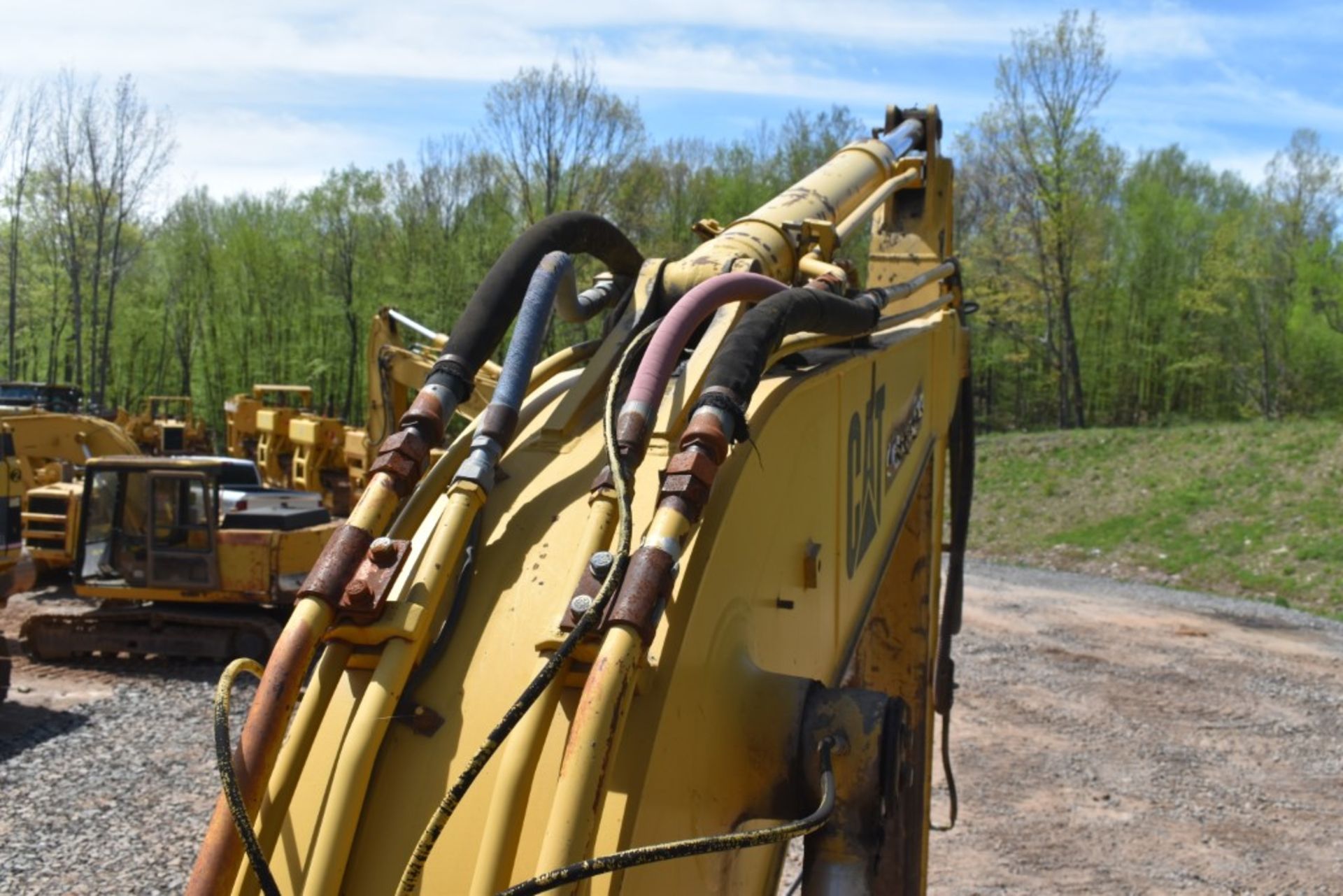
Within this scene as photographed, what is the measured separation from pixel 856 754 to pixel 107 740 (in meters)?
8.79

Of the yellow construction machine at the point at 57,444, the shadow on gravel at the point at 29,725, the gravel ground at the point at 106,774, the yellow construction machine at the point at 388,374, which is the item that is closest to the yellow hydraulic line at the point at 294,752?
the gravel ground at the point at 106,774

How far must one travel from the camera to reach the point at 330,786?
6.04ft

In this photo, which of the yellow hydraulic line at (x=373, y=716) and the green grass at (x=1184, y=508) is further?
the green grass at (x=1184, y=508)

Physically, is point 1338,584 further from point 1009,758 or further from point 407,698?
point 407,698

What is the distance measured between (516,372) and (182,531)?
1094 centimetres

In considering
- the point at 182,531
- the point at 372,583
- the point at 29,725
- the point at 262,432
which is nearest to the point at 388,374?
the point at 182,531

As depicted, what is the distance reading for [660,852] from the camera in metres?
1.62

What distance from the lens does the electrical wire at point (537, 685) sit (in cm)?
162

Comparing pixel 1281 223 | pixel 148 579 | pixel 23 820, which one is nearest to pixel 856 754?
pixel 23 820

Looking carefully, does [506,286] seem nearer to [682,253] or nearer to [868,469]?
[868,469]

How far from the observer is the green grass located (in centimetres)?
1944

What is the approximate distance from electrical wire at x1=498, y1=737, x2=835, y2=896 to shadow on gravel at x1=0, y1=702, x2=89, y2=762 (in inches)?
345

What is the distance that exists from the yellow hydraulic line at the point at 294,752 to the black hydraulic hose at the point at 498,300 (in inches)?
21.6

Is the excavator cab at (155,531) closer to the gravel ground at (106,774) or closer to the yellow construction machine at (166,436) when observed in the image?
the gravel ground at (106,774)
